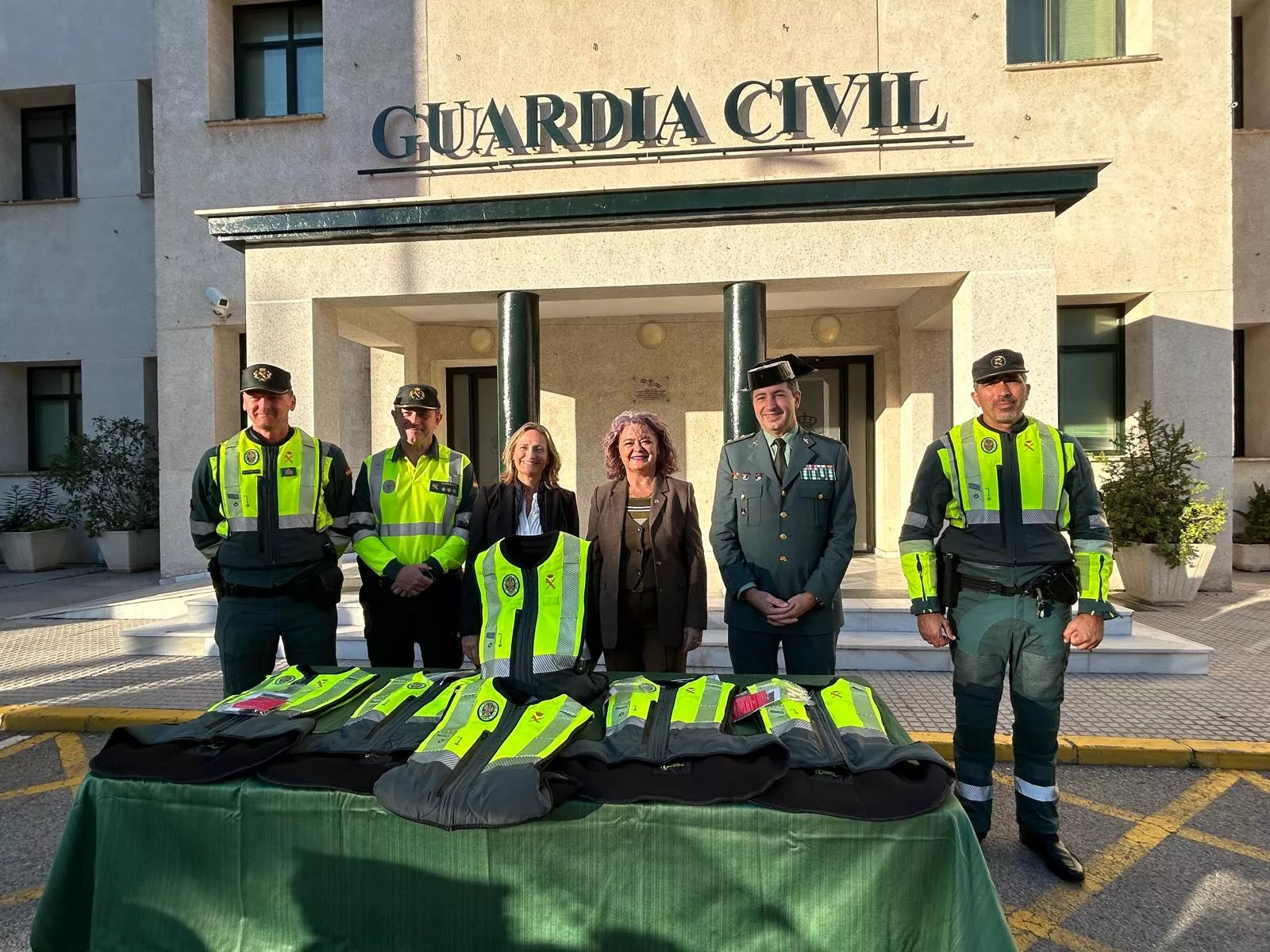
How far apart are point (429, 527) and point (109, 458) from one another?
32.9ft

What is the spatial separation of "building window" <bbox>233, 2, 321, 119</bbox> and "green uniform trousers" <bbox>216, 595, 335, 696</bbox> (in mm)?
9104

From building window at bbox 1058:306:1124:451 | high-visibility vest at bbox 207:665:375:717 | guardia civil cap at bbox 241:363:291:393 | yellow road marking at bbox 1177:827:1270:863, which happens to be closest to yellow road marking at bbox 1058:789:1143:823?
yellow road marking at bbox 1177:827:1270:863

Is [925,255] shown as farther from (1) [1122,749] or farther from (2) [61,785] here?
(2) [61,785]

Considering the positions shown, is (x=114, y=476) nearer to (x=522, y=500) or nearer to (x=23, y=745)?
(x=23, y=745)

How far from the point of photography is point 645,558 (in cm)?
347

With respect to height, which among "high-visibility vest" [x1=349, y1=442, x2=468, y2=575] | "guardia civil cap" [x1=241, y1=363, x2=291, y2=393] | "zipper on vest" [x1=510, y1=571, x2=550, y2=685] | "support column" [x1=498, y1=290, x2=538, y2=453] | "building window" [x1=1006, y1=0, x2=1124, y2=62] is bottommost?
"zipper on vest" [x1=510, y1=571, x2=550, y2=685]

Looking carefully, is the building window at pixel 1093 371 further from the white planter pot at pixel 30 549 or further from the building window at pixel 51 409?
the building window at pixel 51 409

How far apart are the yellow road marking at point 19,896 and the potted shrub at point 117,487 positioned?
962 centimetres

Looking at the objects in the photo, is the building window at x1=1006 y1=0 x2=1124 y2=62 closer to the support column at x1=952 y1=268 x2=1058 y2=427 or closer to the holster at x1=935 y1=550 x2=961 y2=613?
the support column at x1=952 y1=268 x2=1058 y2=427

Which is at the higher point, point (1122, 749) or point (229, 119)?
point (229, 119)

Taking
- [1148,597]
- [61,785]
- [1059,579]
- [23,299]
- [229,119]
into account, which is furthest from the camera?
[23,299]

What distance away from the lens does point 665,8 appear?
8703mm

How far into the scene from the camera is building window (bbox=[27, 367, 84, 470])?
12.7 meters

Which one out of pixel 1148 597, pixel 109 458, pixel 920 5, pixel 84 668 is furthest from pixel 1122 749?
pixel 109 458
